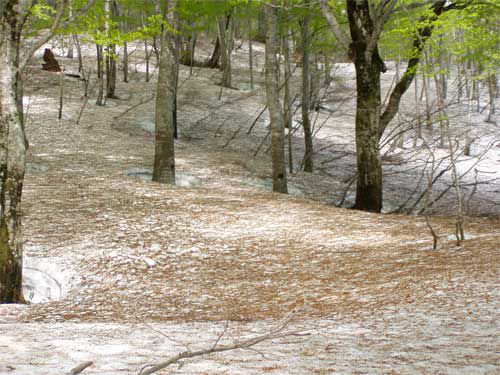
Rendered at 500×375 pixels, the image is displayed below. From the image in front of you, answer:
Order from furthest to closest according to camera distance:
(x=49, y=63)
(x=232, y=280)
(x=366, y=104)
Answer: (x=49, y=63)
(x=366, y=104)
(x=232, y=280)

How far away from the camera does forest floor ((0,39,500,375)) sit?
2859 mm

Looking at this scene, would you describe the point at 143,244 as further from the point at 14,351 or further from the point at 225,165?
the point at 225,165

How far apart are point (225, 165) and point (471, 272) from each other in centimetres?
1037

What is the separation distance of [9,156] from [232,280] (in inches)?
107

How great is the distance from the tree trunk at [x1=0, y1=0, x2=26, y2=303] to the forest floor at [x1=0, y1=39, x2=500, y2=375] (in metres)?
0.53

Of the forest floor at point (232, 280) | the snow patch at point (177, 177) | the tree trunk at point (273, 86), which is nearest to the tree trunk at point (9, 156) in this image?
the forest floor at point (232, 280)

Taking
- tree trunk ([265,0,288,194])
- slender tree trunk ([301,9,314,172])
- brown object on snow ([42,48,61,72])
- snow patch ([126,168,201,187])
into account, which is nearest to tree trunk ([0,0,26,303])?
tree trunk ([265,0,288,194])

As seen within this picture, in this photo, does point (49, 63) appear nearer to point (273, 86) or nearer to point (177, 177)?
point (177, 177)

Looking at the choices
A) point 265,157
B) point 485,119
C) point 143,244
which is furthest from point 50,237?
point 485,119

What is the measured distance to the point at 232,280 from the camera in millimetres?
5867

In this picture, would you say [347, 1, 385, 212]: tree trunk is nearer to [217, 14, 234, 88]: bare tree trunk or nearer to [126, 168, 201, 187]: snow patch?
[126, 168, 201, 187]: snow patch

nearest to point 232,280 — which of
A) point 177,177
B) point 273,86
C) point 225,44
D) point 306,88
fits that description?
point 273,86

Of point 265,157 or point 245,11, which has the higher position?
point 245,11

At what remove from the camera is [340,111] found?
84.1 feet
